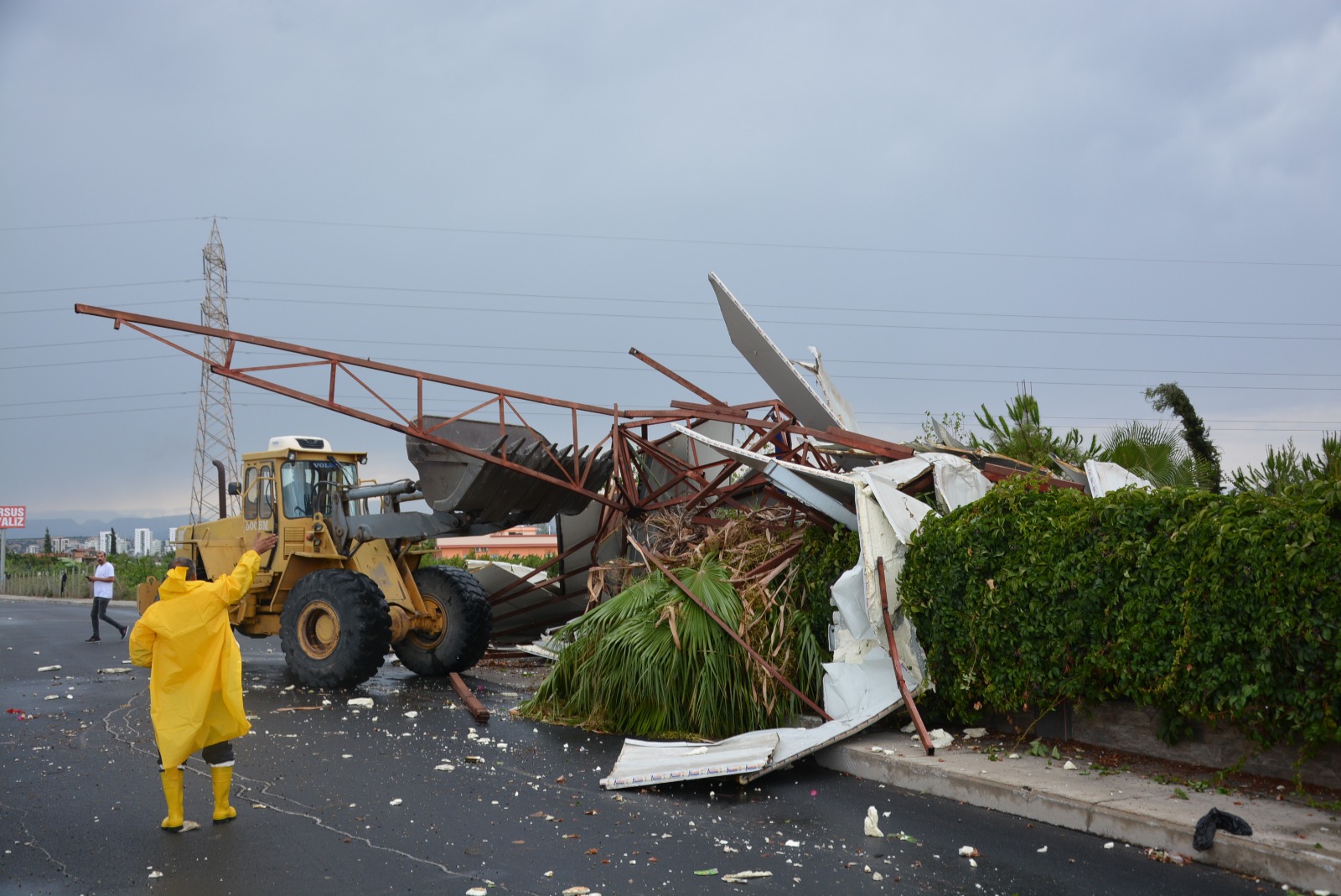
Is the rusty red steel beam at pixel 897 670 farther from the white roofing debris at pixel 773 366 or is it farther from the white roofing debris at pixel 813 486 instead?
the white roofing debris at pixel 773 366

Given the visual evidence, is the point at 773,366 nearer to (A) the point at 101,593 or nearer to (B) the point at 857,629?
(B) the point at 857,629

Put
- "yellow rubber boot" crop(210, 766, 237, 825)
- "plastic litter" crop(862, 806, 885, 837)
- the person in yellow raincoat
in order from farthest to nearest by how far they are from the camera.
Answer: "yellow rubber boot" crop(210, 766, 237, 825)
the person in yellow raincoat
"plastic litter" crop(862, 806, 885, 837)

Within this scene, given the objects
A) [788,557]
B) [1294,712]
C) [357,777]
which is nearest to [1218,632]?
[1294,712]

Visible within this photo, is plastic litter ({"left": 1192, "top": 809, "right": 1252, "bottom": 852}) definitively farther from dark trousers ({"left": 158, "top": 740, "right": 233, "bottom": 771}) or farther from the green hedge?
dark trousers ({"left": 158, "top": 740, "right": 233, "bottom": 771})

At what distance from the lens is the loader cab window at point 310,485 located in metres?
13.9

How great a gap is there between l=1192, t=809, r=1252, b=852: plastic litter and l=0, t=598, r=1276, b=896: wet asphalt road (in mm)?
135

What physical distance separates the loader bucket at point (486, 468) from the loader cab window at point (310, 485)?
163 centimetres

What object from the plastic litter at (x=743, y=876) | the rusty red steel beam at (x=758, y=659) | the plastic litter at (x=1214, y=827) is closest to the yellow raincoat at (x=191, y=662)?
the plastic litter at (x=743, y=876)

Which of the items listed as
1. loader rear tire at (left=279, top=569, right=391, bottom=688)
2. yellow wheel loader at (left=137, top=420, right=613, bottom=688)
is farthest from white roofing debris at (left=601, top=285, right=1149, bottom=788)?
loader rear tire at (left=279, top=569, right=391, bottom=688)

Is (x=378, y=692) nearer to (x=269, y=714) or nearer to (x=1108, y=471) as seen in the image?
(x=269, y=714)

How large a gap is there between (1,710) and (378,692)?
384cm

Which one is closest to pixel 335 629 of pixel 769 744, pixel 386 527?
pixel 386 527

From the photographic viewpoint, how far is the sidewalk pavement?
17.5ft

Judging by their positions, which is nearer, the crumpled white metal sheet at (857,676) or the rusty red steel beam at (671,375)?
the crumpled white metal sheet at (857,676)
